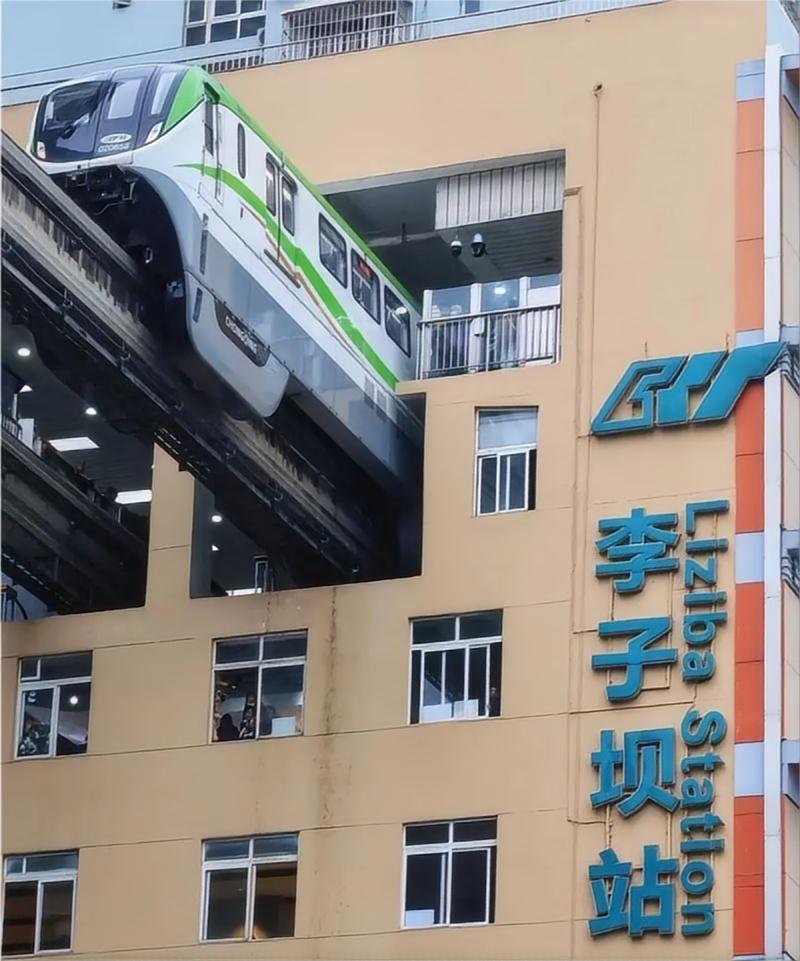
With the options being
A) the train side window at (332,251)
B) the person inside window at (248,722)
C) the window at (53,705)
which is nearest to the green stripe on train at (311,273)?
the train side window at (332,251)

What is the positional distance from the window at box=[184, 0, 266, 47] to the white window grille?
4.25 ft

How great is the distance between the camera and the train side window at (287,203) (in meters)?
28.4

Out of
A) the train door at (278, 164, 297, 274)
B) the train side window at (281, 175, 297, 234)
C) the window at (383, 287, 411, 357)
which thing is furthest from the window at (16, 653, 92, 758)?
the train side window at (281, 175, 297, 234)

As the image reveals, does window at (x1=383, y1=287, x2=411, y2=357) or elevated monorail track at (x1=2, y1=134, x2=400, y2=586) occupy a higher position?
window at (x1=383, y1=287, x2=411, y2=357)

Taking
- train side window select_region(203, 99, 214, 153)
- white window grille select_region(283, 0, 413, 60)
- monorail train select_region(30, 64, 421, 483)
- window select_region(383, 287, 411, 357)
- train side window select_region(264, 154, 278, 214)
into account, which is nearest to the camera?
monorail train select_region(30, 64, 421, 483)

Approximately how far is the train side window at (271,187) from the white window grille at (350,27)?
6324 millimetres

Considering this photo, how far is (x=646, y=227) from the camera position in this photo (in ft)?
99.0

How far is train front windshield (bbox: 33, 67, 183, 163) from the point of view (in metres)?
25.7

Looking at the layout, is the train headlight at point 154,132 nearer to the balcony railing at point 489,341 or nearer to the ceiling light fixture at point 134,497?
the balcony railing at point 489,341

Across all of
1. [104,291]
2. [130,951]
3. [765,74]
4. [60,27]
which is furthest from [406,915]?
[60,27]

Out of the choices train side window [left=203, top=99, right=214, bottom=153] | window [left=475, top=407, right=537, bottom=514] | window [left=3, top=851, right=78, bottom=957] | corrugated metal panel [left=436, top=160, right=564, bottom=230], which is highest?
corrugated metal panel [left=436, top=160, right=564, bottom=230]

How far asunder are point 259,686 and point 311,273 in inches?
192

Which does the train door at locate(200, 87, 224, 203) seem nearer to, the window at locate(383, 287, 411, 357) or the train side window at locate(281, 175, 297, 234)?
the train side window at locate(281, 175, 297, 234)

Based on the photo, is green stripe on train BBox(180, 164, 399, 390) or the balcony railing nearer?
green stripe on train BBox(180, 164, 399, 390)
